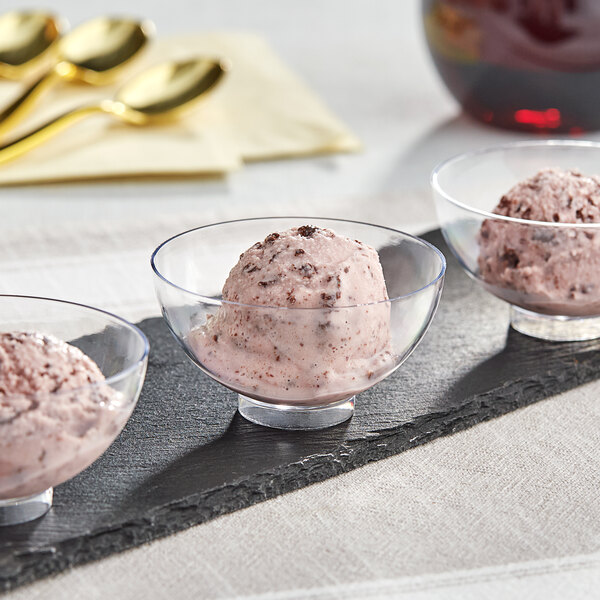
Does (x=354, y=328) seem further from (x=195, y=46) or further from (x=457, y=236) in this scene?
(x=195, y=46)

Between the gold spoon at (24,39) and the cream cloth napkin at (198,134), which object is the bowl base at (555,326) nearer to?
the cream cloth napkin at (198,134)

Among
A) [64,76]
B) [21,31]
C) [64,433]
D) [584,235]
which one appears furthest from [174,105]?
[64,433]

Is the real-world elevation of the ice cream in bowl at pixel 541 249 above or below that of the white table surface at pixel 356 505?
above

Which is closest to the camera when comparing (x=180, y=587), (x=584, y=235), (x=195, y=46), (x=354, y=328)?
(x=180, y=587)

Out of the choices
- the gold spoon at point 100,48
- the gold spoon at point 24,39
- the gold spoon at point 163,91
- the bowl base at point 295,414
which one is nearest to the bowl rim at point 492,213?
the bowl base at point 295,414

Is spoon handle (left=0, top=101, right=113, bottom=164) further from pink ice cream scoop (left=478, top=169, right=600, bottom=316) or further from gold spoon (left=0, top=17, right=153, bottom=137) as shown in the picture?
pink ice cream scoop (left=478, top=169, right=600, bottom=316)

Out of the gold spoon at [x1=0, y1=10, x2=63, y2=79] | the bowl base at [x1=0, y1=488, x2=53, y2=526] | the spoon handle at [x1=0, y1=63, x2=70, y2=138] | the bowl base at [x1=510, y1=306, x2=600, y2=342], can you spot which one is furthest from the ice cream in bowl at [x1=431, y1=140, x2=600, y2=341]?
the gold spoon at [x1=0, y1=10, x2=63, y2=79]

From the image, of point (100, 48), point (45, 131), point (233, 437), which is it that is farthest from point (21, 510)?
point (100, 48)
